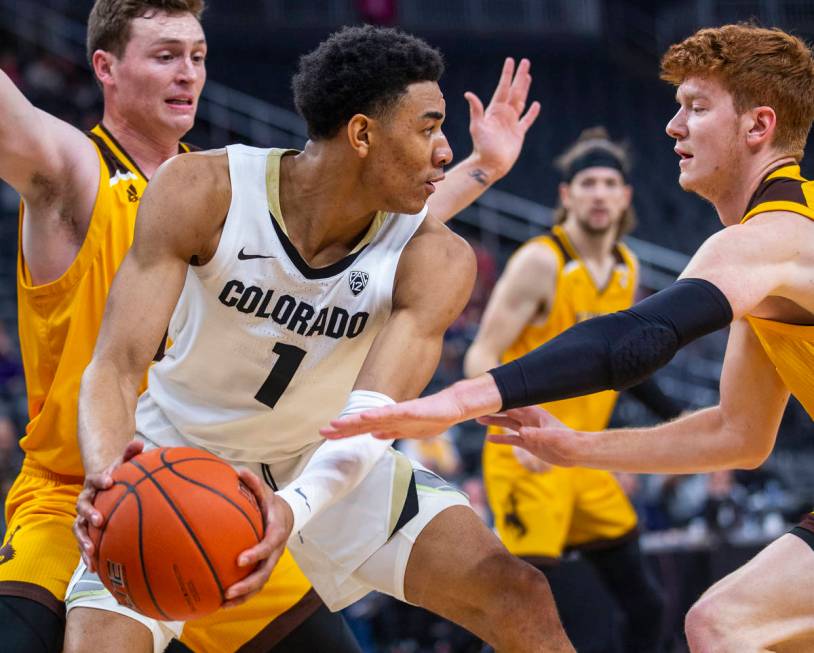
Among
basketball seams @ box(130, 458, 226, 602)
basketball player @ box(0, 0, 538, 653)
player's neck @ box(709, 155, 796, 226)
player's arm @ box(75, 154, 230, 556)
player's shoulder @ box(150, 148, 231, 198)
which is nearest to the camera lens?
basketball seams @ box(130, 458, 226, 602)

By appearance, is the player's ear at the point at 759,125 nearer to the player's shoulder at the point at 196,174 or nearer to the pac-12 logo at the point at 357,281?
the pac-12 logo at the point at 357,281

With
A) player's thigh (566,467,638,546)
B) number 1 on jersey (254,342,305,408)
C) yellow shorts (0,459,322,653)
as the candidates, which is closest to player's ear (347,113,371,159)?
number 1 on jersey (254,342,305,408)

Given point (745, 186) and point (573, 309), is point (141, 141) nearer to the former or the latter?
point (745, 186)

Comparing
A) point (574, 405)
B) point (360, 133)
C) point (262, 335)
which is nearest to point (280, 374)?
point (262, 335)

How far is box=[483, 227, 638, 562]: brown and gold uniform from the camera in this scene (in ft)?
19.6

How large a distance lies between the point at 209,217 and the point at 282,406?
0.64m

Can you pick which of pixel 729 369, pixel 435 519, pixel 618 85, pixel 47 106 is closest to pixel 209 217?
pixel 435 519

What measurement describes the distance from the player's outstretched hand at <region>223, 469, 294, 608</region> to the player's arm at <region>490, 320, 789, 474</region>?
1.04 meters

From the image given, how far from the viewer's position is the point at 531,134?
18.5 m

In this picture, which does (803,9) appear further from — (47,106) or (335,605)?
(335,605)

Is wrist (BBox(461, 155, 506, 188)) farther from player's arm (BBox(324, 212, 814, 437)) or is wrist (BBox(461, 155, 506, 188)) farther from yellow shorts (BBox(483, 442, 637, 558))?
yellow shorts (BBox(483, 442, 637, 558))

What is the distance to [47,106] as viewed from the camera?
14.2m

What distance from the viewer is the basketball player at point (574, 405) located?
603 centimetres

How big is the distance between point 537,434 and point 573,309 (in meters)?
2.72
